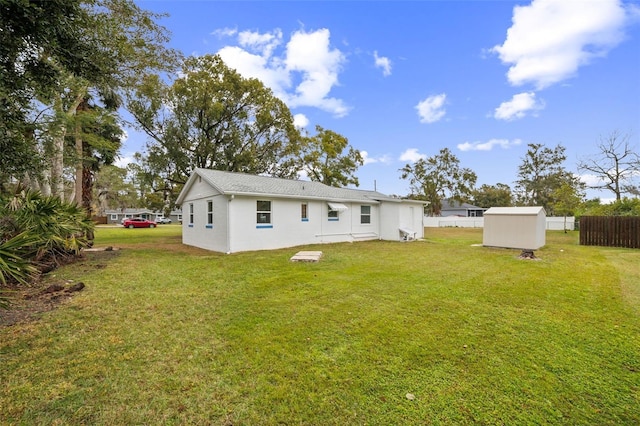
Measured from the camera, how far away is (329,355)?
3.25 metres

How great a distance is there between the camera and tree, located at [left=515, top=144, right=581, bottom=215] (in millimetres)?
38000

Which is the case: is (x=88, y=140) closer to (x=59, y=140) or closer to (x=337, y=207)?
(x=59, y=140)

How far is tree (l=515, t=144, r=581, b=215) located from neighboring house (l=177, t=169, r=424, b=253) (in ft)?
107

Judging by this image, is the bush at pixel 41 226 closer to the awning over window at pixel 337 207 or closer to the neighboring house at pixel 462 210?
the awning over window at pixel 337 207

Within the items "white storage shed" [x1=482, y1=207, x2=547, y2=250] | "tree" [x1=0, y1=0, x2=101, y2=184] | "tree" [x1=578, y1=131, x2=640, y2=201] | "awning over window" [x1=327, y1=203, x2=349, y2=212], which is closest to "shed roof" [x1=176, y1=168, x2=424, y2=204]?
"awning over window" [x1=327, y1=203, x2=349, y2=212]

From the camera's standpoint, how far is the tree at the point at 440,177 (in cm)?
4053

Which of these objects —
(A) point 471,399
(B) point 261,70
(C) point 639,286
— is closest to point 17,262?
(A) point 471,399

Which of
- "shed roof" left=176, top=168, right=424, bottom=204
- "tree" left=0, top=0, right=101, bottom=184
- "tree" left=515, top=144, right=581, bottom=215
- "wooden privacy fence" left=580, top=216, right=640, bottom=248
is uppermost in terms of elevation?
"tree" left=515, top=144, right=581, bottom=215

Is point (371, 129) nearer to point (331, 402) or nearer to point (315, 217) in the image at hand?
point (315, 217)

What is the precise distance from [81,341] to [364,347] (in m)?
3.67

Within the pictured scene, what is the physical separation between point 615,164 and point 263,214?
28.8 metres

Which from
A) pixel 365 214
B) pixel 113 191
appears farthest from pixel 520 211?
pixel 113 191

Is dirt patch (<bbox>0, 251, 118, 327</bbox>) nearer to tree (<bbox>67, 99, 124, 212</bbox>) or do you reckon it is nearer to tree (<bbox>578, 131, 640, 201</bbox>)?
tree (<bbox>67, 99, 124, 212</bbox>)

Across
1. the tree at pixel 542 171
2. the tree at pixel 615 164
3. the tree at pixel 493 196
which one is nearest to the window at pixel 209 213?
the tree at pixel 615 164
